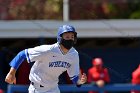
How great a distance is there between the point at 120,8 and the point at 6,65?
106 inches

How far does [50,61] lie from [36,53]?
0.17 meters

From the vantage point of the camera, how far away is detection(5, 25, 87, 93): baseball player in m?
5.44

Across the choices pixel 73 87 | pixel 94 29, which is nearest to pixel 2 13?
pixel 94 29

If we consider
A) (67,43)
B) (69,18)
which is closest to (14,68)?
(67,43)

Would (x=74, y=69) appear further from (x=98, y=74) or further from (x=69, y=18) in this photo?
(x=69, y=18)

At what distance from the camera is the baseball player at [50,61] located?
5.44 meters

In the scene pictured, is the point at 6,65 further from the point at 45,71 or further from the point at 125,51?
the point at 45,71

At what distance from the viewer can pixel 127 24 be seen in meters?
11.1

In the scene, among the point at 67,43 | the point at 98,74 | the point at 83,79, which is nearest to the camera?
the point at 67,43

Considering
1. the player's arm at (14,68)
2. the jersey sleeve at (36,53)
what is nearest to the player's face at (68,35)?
the jersey sleeve at (36,53)

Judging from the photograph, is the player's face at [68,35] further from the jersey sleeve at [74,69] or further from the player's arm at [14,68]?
the player's arm at [14,68]

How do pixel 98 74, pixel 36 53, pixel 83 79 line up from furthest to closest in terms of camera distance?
pixel 98 74
pixel 83 79
pixel 36 53

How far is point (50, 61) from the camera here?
5.56 meters

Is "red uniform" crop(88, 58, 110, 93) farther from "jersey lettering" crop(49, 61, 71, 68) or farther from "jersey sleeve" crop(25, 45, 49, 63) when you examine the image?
"jersey sleeve" crop(25, 45, 49, 63)
